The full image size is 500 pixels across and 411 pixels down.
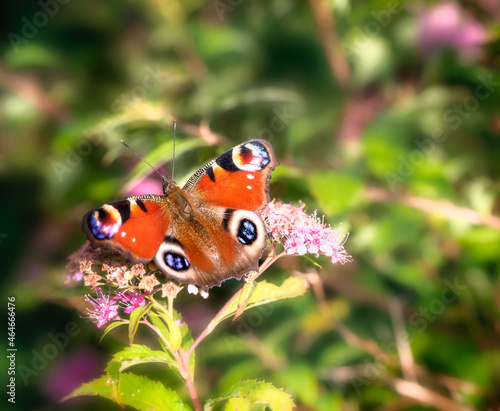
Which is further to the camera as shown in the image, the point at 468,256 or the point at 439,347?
the point at 439,347

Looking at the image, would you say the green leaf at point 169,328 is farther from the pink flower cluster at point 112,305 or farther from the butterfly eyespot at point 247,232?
the butterfly eyespot at point 247,232

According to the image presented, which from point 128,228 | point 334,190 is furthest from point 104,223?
point 334,190

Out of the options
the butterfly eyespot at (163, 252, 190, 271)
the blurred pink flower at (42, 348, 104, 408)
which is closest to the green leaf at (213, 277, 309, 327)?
the butterfly eyespot at (163, 252, 190, 271)

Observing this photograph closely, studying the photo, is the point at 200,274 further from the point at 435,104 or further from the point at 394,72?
the point at 394,72

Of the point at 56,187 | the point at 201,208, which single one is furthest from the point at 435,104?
the point at 56,187

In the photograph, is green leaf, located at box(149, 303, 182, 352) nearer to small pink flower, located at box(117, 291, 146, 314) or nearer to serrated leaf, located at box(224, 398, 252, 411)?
small pink flower, located at box(117, 291, 146, 314)

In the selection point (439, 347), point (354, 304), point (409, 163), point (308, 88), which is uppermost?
point (308, 88)
